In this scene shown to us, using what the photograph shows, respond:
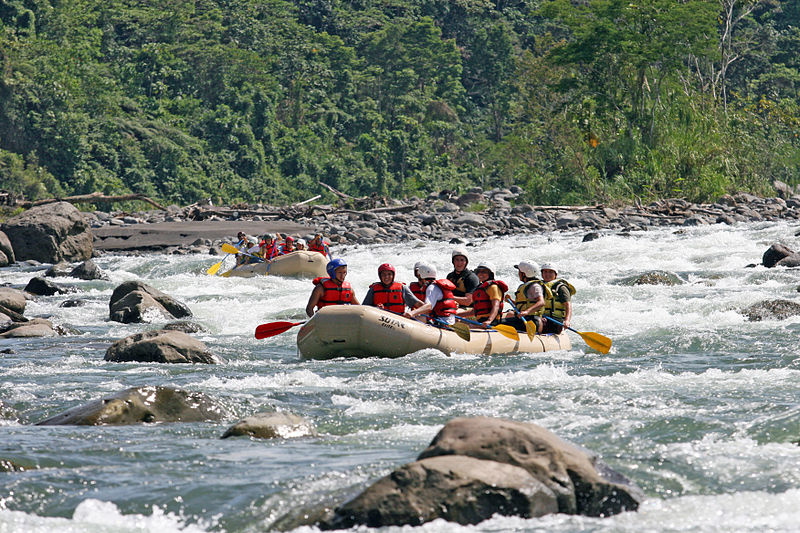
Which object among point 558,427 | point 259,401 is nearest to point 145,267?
point 259,401

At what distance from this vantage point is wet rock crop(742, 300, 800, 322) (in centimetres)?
1112

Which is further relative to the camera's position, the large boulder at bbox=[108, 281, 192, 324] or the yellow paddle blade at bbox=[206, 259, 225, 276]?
the yellow paddle blade at bbox=[206, 259, 225, 276]

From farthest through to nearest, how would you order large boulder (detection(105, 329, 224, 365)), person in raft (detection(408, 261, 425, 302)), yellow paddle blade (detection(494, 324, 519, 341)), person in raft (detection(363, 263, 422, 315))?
person in raft (detection(408, 261, 425, 302)) < person in raft (detection(363, 263, 422, 315)) < yellow paddle blade (detection(494, 324, 519, 341)) < large boulder (detection(105, 329, 224, 365))

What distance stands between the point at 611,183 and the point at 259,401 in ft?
72.5

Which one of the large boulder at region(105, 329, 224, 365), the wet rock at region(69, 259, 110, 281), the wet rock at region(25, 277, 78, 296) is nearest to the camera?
the large boulder at region(105, 329, 224, 365)

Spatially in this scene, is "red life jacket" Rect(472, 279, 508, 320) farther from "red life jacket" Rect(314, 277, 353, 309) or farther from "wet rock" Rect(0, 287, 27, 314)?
"wet rock" Rect(0, 287, 27, 314)

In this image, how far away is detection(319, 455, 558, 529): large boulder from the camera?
427 cm

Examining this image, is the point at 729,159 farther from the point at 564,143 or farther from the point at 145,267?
the point at 145,267

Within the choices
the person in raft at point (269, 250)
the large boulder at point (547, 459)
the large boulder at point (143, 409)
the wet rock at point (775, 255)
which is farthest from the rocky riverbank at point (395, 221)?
the large boulder at point (547, 459)

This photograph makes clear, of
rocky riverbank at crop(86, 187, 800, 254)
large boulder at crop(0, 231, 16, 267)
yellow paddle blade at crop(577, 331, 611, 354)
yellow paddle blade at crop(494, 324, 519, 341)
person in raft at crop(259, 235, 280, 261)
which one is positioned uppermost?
yellow paddle blade at crop(494, 324, 519, 341)

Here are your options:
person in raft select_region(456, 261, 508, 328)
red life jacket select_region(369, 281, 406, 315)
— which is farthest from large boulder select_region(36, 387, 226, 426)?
person in raft select_region(456, 261, 508, 328)

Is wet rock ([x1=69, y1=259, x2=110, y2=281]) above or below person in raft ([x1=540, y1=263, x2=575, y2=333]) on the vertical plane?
below

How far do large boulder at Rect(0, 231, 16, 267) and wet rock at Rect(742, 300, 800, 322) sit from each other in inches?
555

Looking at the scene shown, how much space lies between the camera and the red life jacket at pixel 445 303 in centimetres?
969
